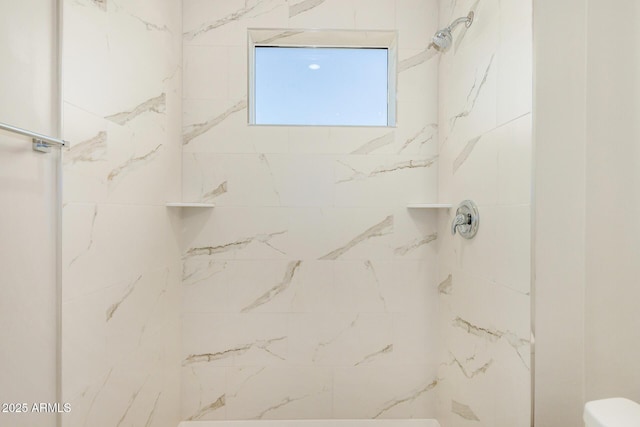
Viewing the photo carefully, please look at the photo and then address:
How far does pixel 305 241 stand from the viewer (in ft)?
6.37

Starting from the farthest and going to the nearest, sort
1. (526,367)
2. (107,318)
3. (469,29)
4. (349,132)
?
(349,132)
(469,29)
(107,318)
(526,367)

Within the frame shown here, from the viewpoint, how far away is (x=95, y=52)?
3.87 ft

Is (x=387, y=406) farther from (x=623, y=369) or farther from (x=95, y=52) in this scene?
(x=95, y=52)

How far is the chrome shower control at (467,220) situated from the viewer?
4.90ft

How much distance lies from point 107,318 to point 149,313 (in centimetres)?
32

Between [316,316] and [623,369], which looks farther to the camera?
[316,316]

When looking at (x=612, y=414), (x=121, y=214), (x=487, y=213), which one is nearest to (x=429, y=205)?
(x=487, y=213)

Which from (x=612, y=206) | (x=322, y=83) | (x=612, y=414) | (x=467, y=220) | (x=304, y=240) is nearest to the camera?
(x=612, y=414)

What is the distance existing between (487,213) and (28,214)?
4.68 ft

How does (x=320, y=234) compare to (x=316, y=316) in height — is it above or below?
above

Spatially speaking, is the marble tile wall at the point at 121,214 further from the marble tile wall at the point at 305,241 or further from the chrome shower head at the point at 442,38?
the chrome shower head at the point at 442,38

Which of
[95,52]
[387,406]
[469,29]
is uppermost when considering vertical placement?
[469,29]

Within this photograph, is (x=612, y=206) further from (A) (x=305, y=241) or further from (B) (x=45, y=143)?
(B) (x=45, y=143)

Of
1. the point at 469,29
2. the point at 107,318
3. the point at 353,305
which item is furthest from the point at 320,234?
the point at 469,29
